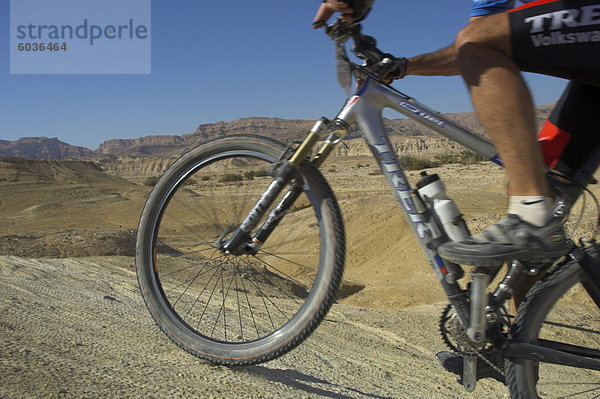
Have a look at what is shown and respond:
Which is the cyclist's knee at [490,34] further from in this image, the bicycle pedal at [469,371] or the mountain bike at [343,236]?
the bicycle pedal at [469,371]

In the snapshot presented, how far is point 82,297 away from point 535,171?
3.14m

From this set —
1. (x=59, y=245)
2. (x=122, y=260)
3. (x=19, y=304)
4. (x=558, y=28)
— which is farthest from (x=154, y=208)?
(x=59, y=245)

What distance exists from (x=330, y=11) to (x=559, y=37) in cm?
84

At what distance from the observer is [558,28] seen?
1.45 m

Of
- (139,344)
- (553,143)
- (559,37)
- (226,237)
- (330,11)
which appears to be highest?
(330,11)

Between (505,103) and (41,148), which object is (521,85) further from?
(41,148)

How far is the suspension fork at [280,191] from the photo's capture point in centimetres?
191

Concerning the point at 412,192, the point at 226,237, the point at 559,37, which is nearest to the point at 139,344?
the point at 226,237

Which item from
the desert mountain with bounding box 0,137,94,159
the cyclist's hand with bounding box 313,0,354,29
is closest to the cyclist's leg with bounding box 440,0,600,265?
the cyclist's hand with bounding box 313,0,354,29

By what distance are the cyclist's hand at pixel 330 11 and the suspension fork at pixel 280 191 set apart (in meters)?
0.40

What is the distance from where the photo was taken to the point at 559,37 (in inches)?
57.2

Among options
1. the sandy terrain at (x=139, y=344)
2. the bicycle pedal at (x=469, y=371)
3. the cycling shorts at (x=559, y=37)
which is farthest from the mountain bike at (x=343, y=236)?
the cycling shorts at (x=559, y=37)

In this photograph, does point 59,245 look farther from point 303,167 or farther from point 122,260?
point 303,167

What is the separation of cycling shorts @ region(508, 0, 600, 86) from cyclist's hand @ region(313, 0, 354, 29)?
1.98 feet
